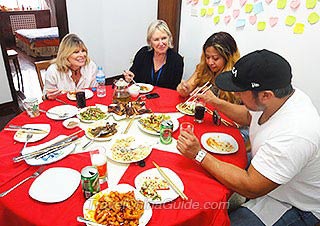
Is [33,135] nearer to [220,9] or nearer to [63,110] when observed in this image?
[63,110]

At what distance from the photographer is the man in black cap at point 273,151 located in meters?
1.13

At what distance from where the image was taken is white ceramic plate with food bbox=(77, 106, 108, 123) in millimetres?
1690

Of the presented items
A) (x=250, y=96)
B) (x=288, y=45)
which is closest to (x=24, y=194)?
(x=250, y=96)

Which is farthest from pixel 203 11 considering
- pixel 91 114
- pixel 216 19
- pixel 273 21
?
pixel 91 114

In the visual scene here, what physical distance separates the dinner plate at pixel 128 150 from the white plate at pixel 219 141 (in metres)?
0.34

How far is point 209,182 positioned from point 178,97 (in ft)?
3.34

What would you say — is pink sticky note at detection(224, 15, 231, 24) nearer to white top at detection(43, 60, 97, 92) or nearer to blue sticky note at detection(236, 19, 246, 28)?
blue sticky note at detection(236, 19, 246, 28)

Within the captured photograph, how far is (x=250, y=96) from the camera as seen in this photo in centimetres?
126

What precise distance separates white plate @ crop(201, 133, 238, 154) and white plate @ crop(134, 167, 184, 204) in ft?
1.04

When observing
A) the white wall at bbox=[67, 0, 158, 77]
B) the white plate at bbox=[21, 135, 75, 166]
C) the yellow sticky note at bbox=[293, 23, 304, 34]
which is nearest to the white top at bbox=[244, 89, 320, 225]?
the white plate at bbox=[21, 135, 75, 166]

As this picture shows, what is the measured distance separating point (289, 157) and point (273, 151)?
0.22 feet

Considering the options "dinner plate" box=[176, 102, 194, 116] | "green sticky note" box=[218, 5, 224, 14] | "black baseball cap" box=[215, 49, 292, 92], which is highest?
"green sticky note" box=[218, 5, 224, 14]

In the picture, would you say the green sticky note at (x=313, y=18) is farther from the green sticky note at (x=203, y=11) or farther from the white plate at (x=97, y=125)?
the white plate at (x=97, y=125)

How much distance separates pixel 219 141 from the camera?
1531mm
